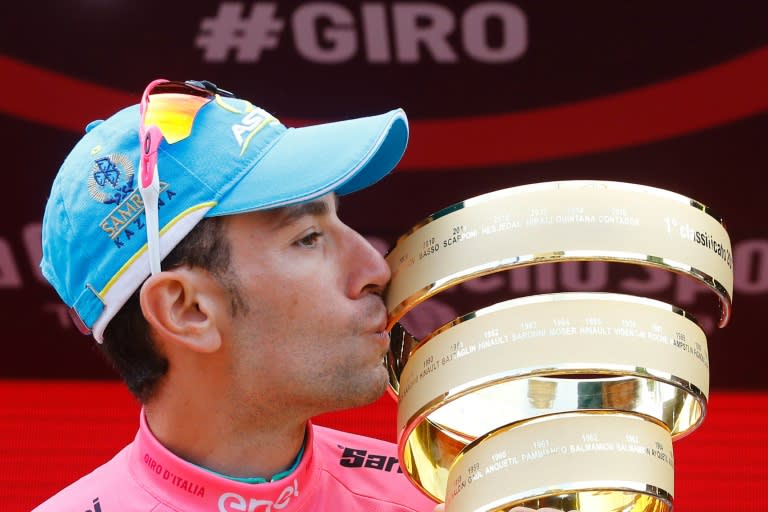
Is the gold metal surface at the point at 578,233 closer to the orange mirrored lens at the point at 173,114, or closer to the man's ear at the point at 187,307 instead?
the man's ear at the point at 187,307

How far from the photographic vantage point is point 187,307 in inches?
80.2

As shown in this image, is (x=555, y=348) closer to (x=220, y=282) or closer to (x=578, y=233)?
(x=578, y=233)

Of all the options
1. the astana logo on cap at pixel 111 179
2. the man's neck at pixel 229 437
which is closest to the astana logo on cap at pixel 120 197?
the astana logo on cap at pixel 111 179

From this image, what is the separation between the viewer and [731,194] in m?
4.33

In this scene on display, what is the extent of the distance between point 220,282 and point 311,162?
0.22 metres

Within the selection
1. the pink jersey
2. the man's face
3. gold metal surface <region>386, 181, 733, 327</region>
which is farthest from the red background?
gold metal surface <region>386, 181, 733, 327</region>

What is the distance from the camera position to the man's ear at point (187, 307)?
2.02 meters

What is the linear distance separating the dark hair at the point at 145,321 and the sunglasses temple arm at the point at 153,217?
1.1 inches

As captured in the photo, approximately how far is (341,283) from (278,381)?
0.57 ft

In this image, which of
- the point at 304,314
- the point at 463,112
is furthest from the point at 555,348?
the point at 463,112

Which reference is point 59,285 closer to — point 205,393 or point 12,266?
point 205,393

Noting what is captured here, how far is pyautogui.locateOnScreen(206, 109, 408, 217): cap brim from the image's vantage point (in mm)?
2006

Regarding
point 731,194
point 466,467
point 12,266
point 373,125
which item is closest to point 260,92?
point 12,266

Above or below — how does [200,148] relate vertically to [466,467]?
above
